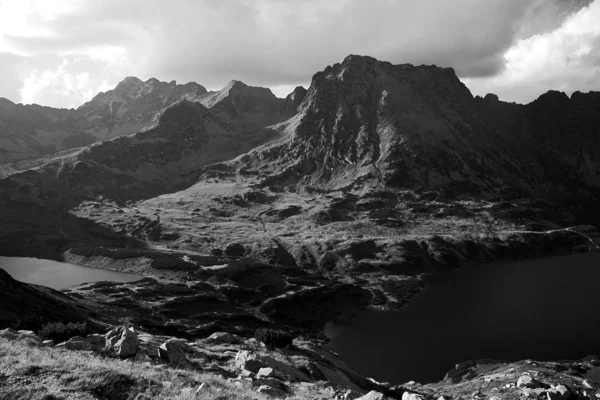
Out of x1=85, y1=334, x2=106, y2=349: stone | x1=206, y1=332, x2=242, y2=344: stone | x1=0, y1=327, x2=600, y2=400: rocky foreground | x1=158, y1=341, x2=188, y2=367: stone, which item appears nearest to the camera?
x1=0, y1=327, x2=600, y2=400: rocky foreground

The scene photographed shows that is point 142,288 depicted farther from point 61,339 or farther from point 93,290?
point 61,339

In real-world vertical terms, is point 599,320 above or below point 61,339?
below

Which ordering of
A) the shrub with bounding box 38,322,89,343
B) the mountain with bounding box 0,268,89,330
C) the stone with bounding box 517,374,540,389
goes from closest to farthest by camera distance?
the shrub with bounding box 38,322,89,343
the stone with bounding box 517,374,540,389
the mountain with bounding box 0,268,89,330

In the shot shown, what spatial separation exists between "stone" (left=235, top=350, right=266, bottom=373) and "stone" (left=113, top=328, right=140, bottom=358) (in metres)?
10.6

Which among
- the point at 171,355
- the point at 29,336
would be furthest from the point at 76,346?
the point at 171,355

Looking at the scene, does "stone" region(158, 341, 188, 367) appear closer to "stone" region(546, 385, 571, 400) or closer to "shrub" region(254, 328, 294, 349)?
"shrub" region(254, 328, 294, 349)

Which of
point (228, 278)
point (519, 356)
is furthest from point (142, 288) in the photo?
point (519, 356)

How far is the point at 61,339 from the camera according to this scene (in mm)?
38562

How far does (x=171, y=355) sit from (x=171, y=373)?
8460 mm

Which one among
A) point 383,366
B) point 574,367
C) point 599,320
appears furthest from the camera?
point 599,320

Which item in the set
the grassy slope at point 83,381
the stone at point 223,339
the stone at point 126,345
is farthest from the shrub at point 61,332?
the stone at point 223,339

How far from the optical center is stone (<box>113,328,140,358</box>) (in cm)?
3350

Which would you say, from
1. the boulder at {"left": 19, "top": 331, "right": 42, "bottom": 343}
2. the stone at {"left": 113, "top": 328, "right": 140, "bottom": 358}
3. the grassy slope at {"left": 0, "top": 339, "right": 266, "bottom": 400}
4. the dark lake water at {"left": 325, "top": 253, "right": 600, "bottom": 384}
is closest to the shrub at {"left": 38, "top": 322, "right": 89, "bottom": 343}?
the boulder at {"left": 19, "top": 331, "right": 42, "bottom": 343}

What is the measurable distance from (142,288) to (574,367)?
151 metres
